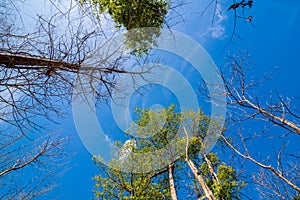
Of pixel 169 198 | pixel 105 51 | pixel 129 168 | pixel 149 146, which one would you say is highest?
pixel 149 146

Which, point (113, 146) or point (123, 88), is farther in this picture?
point (113, 146)

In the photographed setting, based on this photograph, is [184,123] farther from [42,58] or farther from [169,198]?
[42,58]

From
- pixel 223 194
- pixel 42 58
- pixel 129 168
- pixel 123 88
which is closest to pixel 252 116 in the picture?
pixel 123 88

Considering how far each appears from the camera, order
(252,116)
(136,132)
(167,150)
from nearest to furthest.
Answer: (252,116) → (167,150) → (136,132)

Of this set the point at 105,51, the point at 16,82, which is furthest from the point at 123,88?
the point at 16,82

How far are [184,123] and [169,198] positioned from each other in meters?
3.82

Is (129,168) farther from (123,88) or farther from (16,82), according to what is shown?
(16,82)

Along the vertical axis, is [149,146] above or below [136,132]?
below

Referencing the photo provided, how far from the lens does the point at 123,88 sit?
9.71 ft

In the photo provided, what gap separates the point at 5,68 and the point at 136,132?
10.2 metres

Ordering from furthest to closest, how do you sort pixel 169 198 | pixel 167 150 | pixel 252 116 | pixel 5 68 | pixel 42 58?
pixel 167 150
pixel 169 198
pixel 252 116
pixel 42 58
pixel 5 68

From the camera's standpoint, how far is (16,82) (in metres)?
2.22

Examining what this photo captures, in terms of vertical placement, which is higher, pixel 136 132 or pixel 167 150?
pixel 136 132

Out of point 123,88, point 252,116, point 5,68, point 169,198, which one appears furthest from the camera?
point 169,198
